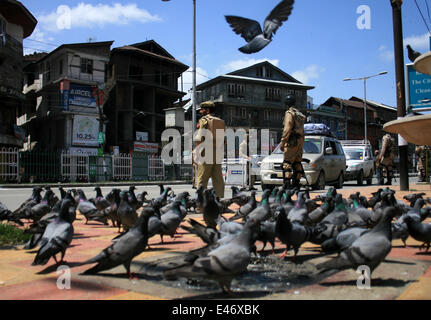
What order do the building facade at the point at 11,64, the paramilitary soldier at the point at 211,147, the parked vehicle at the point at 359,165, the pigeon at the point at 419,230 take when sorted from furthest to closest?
the building facade at the point at 11,64, the parked vehicle at the point at 359,165, the paramilitary soldier at the point at 211,147, the pigeon at the point at 419,230

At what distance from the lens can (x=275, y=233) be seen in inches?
146

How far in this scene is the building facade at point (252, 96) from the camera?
146 feet

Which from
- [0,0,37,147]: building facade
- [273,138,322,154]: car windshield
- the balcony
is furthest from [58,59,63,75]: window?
[273,138,322,154]: car windshield

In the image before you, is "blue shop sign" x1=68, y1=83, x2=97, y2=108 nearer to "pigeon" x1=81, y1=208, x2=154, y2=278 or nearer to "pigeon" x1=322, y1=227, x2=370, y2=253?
"pigeon" x1=81, y1=208, x2=154, y2=278

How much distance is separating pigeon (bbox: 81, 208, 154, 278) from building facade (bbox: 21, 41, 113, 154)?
28.1m

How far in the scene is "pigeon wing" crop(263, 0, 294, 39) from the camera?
4.64 metres

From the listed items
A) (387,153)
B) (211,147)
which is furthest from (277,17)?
(387,153)

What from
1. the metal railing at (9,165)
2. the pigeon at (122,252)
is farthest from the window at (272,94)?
the pigeon at (122,252)

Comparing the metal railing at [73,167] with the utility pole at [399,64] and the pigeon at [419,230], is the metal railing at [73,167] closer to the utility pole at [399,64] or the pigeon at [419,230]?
the utility pole at [399,64]

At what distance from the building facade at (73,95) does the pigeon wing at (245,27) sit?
26510 mm

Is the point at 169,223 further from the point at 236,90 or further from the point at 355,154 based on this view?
the point at 236,90

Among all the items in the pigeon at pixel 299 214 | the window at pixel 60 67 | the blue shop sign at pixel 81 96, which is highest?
the window at pixel 60 67

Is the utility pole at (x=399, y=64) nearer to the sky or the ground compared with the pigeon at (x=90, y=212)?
nearer to the sky

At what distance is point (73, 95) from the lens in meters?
29.8
